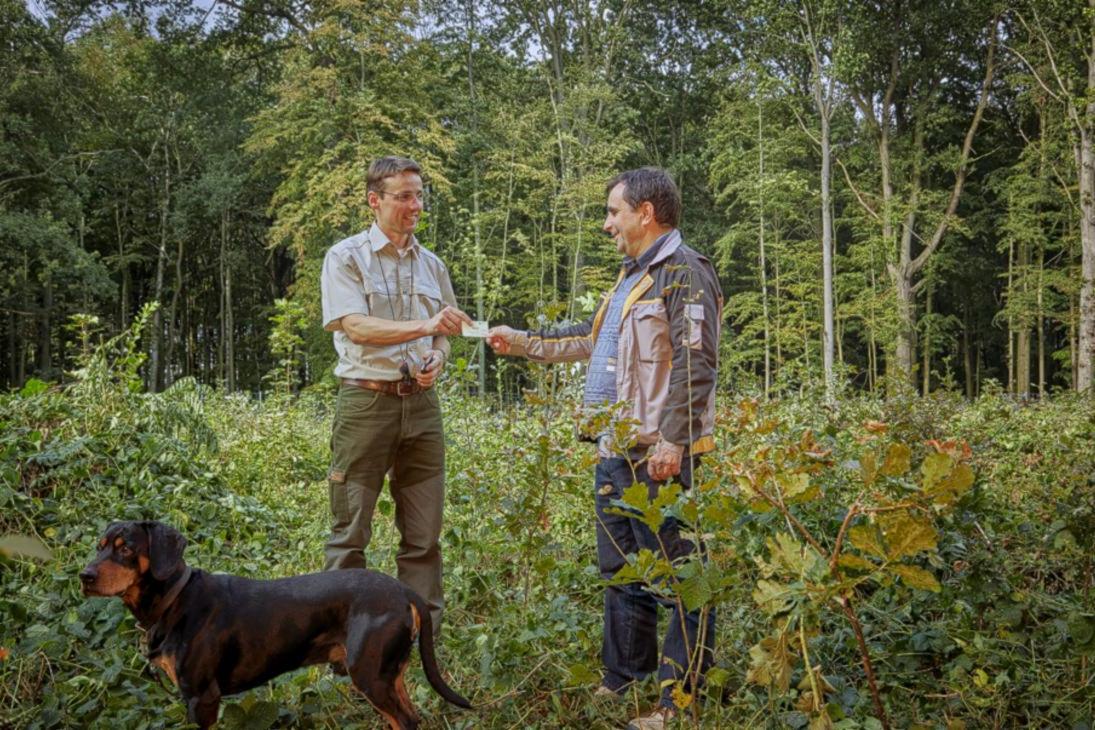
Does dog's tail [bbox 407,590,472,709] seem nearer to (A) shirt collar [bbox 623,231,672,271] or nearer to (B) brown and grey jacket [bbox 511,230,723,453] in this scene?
(B) brown and grey jacket [bbox 511,230,723,453]

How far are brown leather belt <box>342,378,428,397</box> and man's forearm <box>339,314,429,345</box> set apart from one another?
0.58 ft

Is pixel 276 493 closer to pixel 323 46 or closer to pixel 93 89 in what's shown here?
pixel 323 46

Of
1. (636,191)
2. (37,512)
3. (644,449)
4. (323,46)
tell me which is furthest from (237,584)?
(323,46)

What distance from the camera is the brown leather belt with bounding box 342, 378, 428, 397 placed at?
3.43m

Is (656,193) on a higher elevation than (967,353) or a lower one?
higher

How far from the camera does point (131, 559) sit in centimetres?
240

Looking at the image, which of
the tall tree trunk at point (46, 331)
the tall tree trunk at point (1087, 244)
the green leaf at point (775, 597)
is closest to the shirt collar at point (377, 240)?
the green leaf at point (775, 597)

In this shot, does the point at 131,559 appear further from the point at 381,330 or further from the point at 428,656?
the point at 381,330

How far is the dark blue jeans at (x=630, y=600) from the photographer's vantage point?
2.94 m

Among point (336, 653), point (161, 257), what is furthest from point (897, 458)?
point (161, 257)

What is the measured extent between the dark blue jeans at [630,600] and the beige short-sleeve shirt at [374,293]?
1028 millimetres

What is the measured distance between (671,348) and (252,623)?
1663mm

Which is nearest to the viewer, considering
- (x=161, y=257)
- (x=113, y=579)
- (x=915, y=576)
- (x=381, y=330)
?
(x=915, y=576)

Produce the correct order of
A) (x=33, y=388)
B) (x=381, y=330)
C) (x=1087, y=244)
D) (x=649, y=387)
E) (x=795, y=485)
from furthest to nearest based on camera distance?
(x=1087, y=244) < (x=33, y=388) < (x=381, y=330) < (x=649, y=387) < (x=795, y=485)
